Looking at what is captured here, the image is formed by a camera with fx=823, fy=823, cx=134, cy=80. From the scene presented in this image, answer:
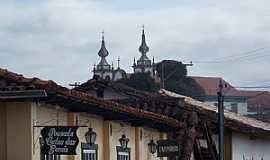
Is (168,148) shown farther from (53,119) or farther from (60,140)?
(60,140)

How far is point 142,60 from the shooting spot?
12562cm

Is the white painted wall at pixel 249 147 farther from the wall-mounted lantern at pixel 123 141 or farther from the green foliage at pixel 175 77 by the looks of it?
the green foliage at pixel 175 77

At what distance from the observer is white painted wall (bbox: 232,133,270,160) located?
32.4 m

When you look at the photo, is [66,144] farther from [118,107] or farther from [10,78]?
[118,107]

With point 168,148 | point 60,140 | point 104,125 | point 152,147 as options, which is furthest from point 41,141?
point 152,147

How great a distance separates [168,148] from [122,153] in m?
1.56

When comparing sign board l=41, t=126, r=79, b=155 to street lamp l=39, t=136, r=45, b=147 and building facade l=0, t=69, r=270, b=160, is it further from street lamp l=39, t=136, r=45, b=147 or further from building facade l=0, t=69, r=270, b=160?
street lamp l=39, t=136, r=45, b=147

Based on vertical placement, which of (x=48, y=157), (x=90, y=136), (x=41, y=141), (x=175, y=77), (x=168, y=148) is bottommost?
(x=48, y=157)

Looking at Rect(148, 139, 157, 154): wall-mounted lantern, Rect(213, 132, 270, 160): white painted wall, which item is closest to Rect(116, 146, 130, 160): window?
Rect(148, 139, 157, 154): wall-mounted lantern

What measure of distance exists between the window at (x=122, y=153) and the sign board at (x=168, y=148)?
1.01m

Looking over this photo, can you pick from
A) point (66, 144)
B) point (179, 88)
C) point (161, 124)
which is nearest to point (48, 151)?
point (66, 144)

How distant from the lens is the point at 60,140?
1527cm

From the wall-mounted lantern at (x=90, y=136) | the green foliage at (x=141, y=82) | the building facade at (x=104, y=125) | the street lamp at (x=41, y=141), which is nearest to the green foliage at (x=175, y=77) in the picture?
the green foliage at (x=141, y=82)

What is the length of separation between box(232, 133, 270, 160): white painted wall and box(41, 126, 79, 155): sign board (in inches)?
682
